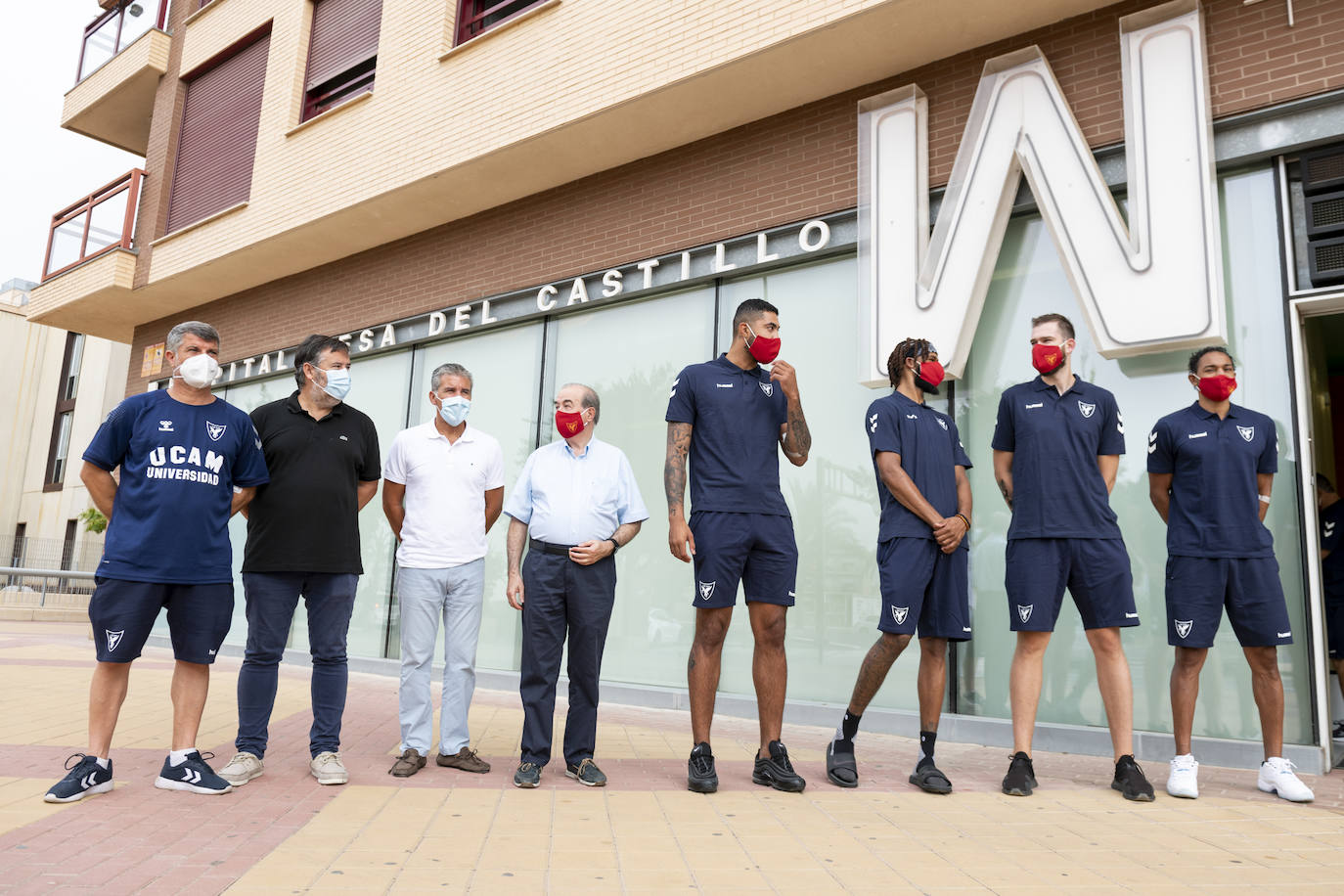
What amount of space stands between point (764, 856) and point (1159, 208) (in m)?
4.97

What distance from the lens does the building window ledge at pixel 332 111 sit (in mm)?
10539

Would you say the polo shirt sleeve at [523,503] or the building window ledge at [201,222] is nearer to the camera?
the polo shirt sleeve at [523,503]

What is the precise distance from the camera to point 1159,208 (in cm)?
602

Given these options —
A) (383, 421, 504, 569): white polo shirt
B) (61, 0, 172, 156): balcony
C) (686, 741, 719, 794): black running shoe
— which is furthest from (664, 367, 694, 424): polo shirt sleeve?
(61, 0, 172, 156): balcony

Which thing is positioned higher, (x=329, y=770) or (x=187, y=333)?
(x=187, y=333)

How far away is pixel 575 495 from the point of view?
15.4 ft

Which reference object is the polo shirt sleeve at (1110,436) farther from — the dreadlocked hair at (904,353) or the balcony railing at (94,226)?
A: the balcony railing at (94,226)

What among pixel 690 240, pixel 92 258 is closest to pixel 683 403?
pixel 690 240

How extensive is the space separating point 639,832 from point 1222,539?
3.20m

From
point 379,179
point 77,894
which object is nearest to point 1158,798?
point 77,894

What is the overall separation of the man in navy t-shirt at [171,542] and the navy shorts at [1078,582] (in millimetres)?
3709

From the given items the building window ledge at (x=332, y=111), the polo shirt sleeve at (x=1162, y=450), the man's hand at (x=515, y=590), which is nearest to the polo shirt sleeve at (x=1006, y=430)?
the polo shirt sleeve at (x=1162, y=450)

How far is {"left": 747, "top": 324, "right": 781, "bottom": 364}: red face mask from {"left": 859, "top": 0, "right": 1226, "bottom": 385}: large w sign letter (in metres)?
2.66

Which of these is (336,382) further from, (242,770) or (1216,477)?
(1216,477)
